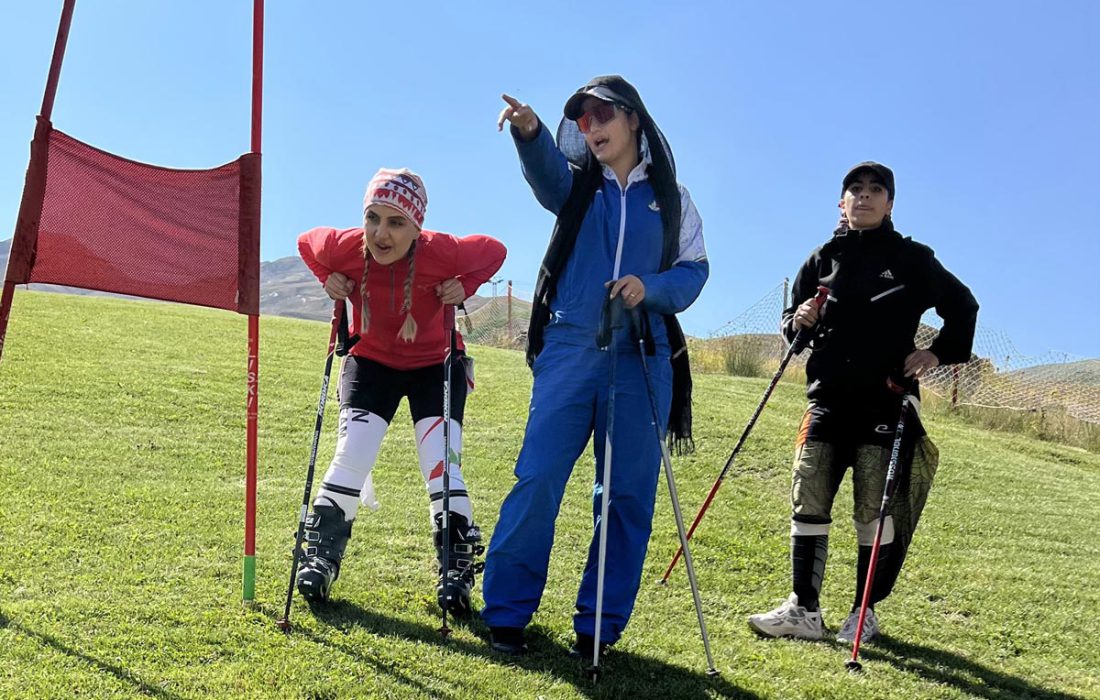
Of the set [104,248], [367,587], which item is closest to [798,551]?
[367,587]

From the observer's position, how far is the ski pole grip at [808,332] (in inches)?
179

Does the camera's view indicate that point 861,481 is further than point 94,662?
Yes

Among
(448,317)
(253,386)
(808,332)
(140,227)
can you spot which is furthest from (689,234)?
(140,227)

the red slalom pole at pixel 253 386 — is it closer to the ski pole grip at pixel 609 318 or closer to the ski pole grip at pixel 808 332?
the ski pole grip at pixel 609 318

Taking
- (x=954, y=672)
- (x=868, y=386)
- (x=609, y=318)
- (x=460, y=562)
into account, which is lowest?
(x=954, y=672)

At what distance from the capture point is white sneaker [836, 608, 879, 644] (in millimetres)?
4406

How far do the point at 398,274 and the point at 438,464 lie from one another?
3.04 feet

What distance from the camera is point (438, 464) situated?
4410 mm

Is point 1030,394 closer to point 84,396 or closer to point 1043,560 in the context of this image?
point 1043,560

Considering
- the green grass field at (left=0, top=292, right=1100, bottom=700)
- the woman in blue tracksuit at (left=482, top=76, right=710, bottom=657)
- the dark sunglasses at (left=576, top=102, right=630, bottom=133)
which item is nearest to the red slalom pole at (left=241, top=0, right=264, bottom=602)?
the green grass field at (left=0, top=292, right=1100, bottom=700)

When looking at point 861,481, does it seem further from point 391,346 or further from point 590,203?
point 391,346

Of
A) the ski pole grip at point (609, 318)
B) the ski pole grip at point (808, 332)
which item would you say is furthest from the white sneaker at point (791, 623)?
the ski pole grip at point (609, 318)

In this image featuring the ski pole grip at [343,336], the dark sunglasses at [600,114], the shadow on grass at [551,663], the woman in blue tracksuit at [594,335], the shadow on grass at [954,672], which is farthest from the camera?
the ski pole grip at [343,336]

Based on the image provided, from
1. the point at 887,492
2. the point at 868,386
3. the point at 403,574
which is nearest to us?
the point at 887,492
